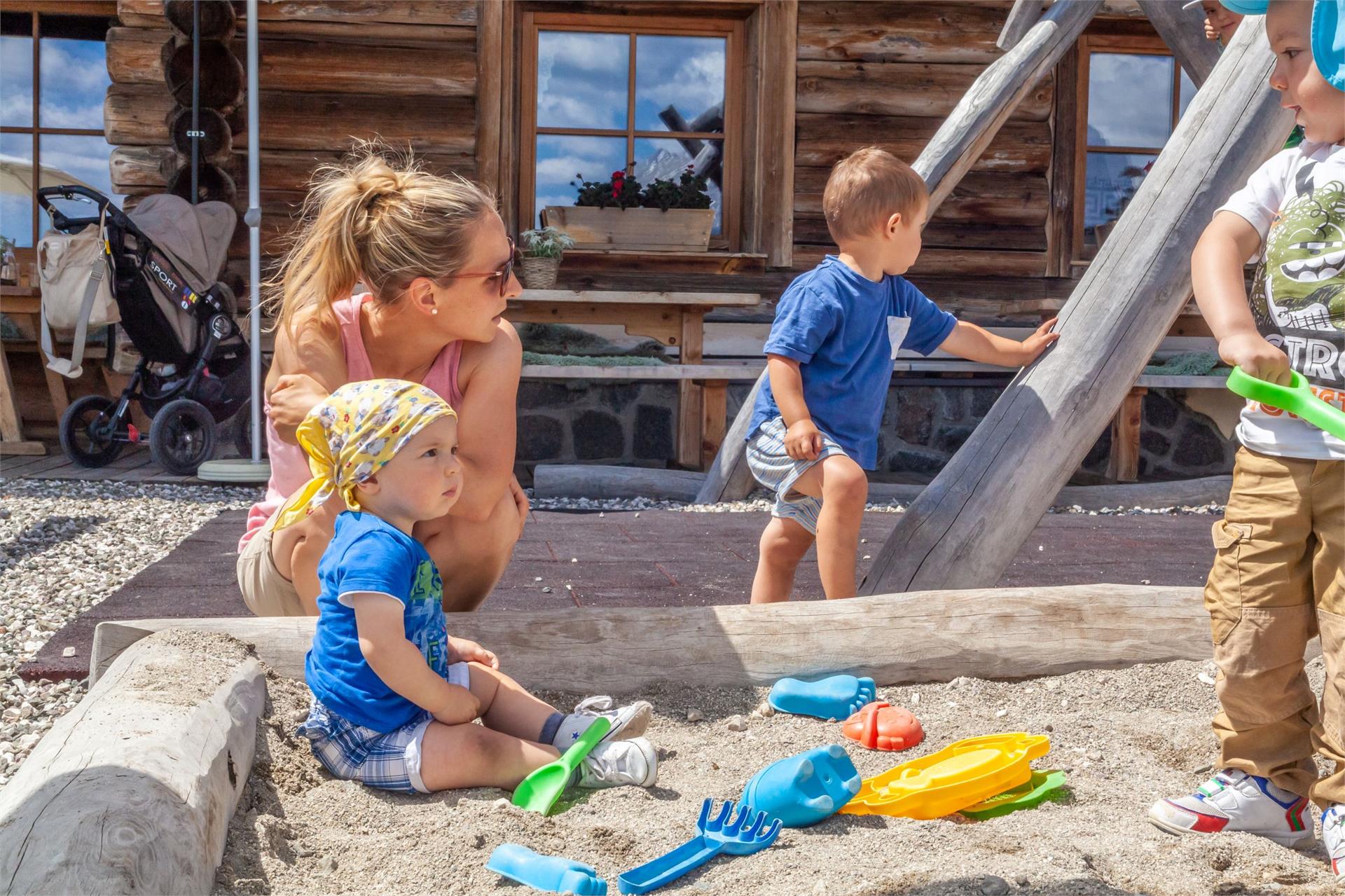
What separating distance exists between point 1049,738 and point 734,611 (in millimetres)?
596

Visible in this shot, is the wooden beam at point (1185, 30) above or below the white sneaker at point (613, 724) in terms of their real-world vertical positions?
above

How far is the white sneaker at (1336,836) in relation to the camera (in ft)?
5.10

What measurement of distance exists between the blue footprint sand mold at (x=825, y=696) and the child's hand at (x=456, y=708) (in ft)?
1.89

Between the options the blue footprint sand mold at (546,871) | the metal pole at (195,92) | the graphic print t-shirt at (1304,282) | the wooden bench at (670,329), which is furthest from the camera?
the metal pole at (195,92)

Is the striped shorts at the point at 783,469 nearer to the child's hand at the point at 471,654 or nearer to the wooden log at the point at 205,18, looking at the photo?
the child's hand at the point at 471,654

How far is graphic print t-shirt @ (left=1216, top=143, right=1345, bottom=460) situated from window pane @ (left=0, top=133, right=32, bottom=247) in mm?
7219

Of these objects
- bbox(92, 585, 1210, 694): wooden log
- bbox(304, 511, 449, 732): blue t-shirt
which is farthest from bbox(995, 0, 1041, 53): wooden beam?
bbox(304, 511, 449, 732): blue t-shirt

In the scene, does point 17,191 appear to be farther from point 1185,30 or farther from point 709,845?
point 709,845

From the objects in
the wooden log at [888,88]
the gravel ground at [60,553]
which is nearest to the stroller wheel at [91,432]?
the gravel ground at [60,553]

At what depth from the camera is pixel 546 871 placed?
1.42 m

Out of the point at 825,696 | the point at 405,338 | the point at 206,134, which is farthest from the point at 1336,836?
the point at 206,134

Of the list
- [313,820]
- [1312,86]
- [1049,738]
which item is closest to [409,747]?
[313,820]

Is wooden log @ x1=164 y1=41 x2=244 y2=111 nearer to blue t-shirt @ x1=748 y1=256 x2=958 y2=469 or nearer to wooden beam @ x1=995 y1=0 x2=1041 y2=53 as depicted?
wooden beam @ x1=995 y1=0 x2=1041 y2=53

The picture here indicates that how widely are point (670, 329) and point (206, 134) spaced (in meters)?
2.54
